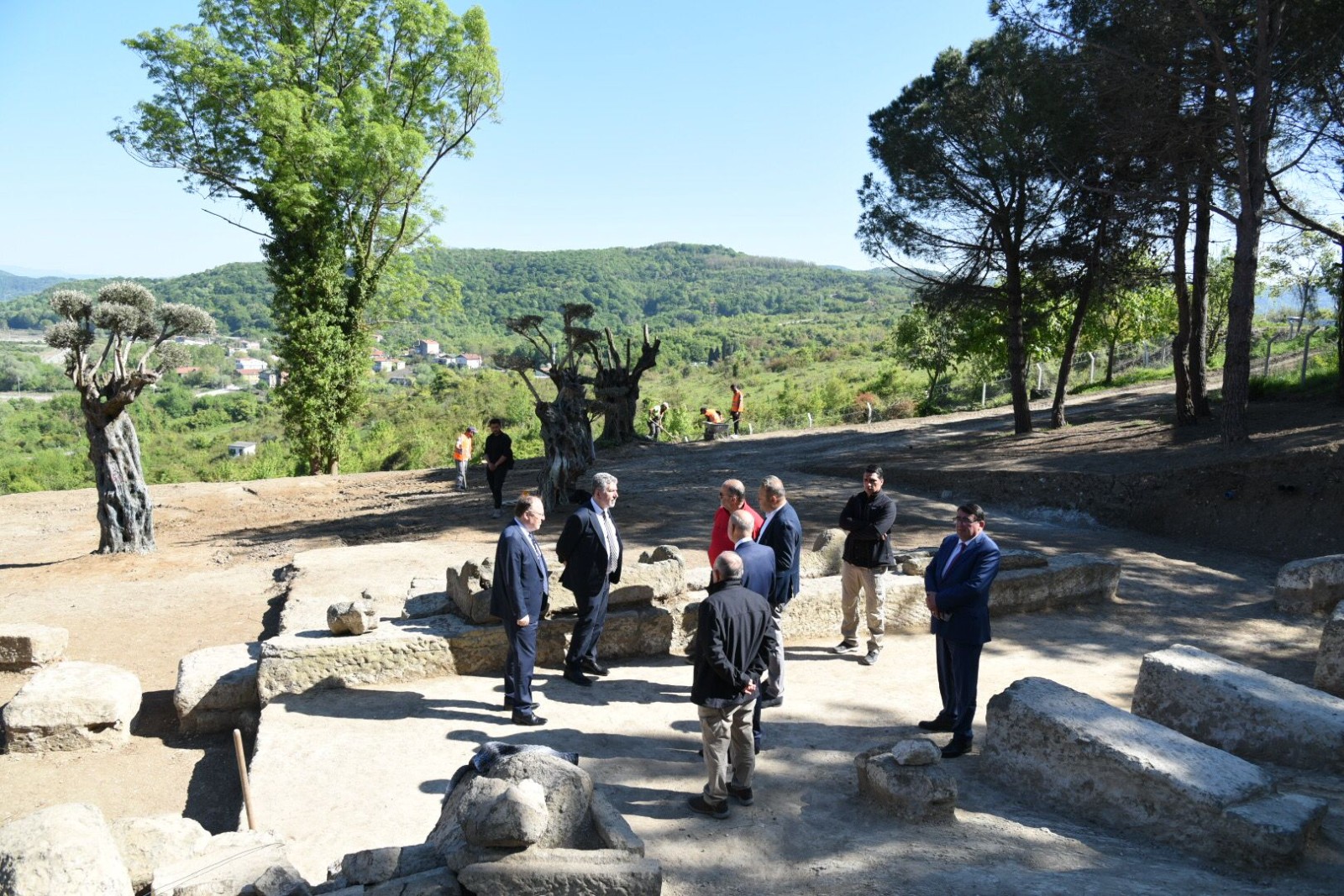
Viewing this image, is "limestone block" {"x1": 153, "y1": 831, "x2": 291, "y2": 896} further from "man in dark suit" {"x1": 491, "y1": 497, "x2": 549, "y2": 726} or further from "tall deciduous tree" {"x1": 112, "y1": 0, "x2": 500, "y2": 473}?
"tall deciduous tree" {"x1": 112, "y1": 0, "x2": 500, "y2": 473}

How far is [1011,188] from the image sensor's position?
696 inches

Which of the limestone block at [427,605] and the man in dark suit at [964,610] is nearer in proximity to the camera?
the man in dark suit at [964,610]

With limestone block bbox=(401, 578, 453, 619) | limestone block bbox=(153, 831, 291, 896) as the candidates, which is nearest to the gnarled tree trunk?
limestone block bbox=(401, 578, 453, 619)

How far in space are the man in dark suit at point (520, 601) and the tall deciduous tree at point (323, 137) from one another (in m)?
17.7

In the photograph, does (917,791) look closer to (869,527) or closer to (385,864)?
(385,864)

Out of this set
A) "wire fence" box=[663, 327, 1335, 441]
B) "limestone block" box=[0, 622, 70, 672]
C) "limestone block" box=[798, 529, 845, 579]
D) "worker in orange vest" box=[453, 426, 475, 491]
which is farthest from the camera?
"wire fence" box=[663, 327, 1335, 441]

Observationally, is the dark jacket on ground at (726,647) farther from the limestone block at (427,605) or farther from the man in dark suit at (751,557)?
the limestone block at (427,605)

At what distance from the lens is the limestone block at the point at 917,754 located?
15.6ft

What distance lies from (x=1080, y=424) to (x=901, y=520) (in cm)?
861

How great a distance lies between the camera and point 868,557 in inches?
287

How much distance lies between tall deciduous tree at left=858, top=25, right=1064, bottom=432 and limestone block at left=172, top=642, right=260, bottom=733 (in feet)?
50.1

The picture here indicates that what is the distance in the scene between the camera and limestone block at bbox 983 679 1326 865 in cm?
437

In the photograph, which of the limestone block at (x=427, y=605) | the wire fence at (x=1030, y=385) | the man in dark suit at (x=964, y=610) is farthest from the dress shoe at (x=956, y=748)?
the wire fence at (x=1030, y=385)

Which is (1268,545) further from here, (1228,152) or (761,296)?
(761,296)
